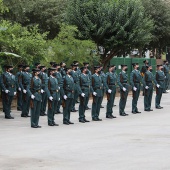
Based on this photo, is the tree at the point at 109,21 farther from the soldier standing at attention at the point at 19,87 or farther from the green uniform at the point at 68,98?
the green uniform at the point at 68,98

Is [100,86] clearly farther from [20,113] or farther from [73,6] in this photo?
[73,6]

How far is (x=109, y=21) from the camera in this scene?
1448 inches

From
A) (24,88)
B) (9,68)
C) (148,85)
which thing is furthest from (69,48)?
(9,68)

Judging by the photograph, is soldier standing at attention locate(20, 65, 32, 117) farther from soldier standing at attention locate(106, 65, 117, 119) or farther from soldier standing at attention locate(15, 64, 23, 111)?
soldier standing at attention locate(106, 65, 117, 119)

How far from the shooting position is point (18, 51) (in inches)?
1094

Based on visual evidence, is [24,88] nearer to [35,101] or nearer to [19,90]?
[19,90]

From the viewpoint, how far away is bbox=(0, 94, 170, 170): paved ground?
13.9 m

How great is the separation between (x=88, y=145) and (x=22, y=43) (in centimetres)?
1154

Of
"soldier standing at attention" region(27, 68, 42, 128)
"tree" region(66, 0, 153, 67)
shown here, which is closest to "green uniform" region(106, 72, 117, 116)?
"soldier standing at attention" region(27, 68, 42, 128)

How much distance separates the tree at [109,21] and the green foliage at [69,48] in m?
3.03

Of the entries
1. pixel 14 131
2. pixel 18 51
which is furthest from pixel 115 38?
pixel 14 131

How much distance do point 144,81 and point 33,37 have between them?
197 inches

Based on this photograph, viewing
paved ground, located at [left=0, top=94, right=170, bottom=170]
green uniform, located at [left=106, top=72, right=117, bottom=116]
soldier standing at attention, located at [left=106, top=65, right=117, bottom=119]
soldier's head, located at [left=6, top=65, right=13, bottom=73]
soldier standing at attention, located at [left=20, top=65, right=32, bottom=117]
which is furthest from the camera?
soldier standing at attention, located at [left=20, top=65, right=32, bottom=117]

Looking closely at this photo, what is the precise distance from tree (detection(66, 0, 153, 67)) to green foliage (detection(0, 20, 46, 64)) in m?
8.15
